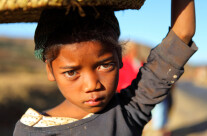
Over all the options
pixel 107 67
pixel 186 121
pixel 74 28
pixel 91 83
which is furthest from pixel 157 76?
pixel 186 121

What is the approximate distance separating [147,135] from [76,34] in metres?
4.70

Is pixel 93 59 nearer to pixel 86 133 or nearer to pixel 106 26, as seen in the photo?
pixel 106 26

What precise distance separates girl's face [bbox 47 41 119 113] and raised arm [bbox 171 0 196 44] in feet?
1.24

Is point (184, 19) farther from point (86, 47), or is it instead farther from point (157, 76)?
point (86, 47)

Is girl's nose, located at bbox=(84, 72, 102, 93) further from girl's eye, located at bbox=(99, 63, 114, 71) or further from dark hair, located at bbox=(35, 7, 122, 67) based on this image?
dark hair, located at bbox=(35, 7, 122, 67)

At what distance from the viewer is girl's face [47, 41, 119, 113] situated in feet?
5.28

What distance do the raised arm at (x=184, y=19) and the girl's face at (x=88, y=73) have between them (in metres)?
0.38

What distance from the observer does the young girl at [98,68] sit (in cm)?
163

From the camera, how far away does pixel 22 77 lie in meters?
8.80

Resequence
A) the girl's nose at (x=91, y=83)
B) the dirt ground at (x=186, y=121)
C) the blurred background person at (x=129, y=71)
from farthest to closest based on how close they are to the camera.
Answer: the dirt ground at (x=186, y=121), the blurred background person at (x=129, y=71), the girl's nose at (x=91, y=83)

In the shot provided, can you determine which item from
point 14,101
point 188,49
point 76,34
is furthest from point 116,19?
point 14,101

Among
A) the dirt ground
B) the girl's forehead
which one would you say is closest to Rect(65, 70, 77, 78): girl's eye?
the girl's forehead

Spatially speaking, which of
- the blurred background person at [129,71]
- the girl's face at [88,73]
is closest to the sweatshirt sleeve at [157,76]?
the girl's face at [88,73]

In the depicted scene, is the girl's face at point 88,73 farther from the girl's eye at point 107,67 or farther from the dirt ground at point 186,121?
the dirt ground at point 186,121
